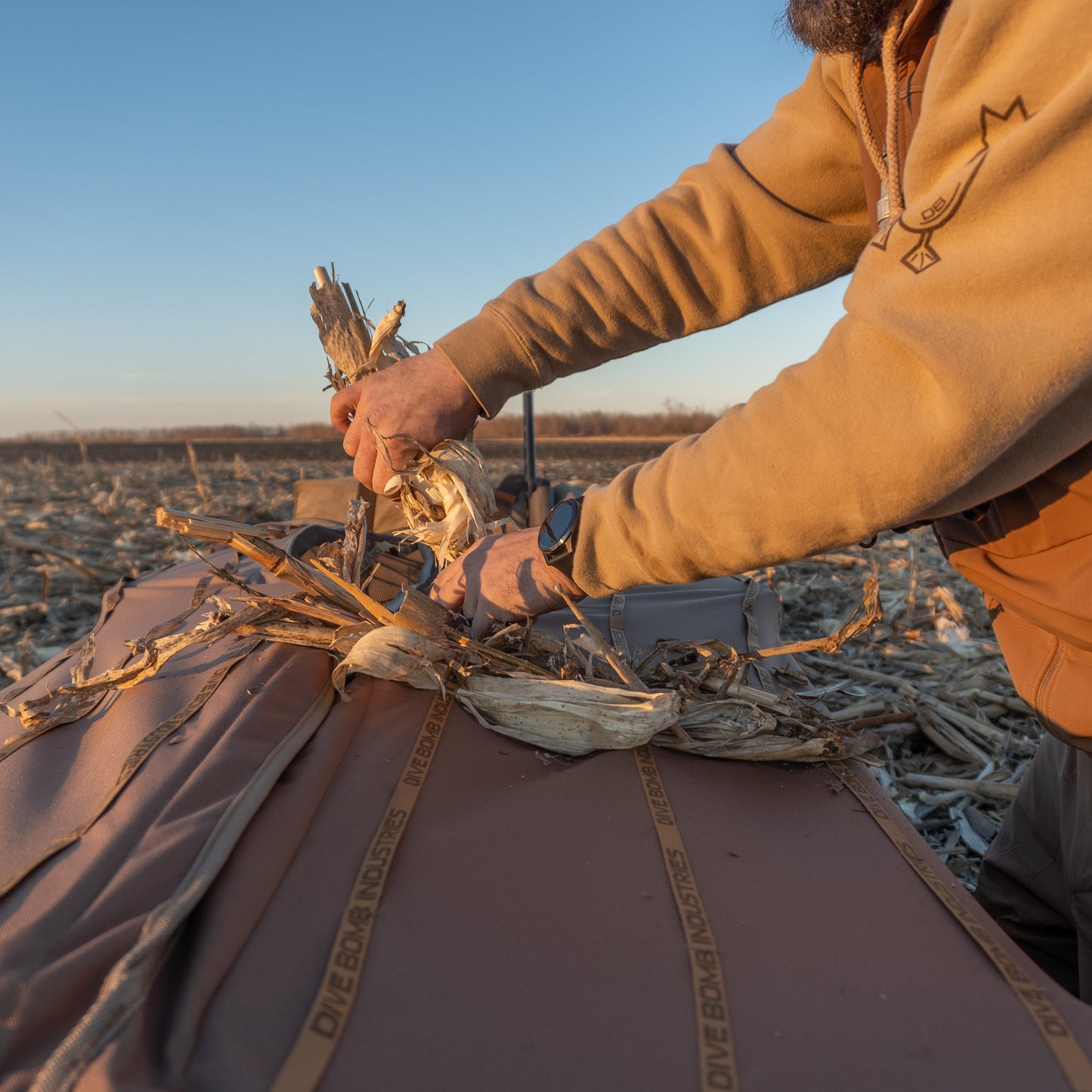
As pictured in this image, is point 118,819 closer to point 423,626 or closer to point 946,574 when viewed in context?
point 423,626

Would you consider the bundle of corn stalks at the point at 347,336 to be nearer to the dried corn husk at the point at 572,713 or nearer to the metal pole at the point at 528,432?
the dried corn husk at the point at 572,713

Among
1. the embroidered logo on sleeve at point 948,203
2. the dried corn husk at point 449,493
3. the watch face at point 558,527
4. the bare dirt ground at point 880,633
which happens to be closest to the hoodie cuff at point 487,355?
the dried corn husk at point 449,493

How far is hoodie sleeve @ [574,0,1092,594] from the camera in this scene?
3.09ft

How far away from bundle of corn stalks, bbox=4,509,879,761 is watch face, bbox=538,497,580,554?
0.42 feet

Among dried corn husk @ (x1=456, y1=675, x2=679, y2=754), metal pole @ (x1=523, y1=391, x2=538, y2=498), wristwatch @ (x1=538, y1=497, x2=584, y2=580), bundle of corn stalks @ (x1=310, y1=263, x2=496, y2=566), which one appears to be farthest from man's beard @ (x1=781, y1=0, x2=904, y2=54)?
metal pole @ (x1=523, y1=391, x2=538, y2=498)

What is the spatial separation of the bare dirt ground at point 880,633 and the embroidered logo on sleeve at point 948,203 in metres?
0.91

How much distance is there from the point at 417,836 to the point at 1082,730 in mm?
1067

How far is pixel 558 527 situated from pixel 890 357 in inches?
24.0

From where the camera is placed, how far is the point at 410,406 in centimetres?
182

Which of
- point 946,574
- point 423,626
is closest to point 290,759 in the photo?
point 423,626

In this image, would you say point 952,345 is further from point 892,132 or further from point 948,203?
point 892,132

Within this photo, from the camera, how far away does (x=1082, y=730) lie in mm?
1297

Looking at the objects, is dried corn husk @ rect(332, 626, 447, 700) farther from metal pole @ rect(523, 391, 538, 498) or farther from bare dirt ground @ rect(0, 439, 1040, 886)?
metal pole @ rect(523, 391, 538, 498)

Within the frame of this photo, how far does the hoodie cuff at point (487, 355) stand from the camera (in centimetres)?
180
